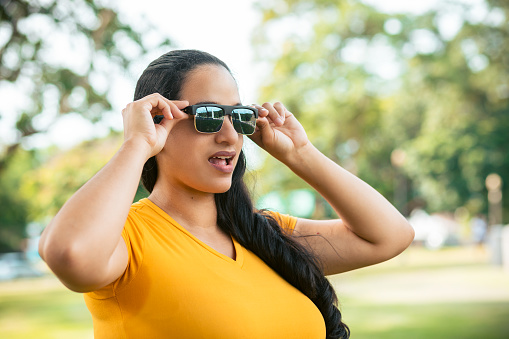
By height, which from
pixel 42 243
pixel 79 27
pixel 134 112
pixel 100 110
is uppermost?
pixel 79 27

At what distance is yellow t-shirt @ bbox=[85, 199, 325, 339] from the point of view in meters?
1.62

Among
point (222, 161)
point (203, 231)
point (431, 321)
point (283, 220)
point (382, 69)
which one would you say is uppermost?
point (382, 69)

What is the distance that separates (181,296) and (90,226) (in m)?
0.37

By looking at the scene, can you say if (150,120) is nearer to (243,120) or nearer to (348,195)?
(243,120)

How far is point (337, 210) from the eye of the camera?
2201 mm

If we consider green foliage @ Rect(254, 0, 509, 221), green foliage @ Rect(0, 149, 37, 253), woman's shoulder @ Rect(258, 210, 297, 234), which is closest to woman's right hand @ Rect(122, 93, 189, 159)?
woman's shoulder @ Rect(258, 210, 297, 234)

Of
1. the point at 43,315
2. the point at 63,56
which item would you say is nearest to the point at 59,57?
the point at 63,56

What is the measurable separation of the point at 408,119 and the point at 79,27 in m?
27.7

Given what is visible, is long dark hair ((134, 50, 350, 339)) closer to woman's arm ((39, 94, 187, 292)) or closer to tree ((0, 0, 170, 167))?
woman's arm ((39, 94, 187, 292))

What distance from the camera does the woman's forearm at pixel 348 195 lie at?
2.15m

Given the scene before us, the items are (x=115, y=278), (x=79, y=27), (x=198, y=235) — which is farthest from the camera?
(x=79, y=27)

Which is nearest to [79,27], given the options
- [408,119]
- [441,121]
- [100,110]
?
[100,110]

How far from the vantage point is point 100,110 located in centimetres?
1120

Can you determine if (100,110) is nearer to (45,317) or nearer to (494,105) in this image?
(45,317)
